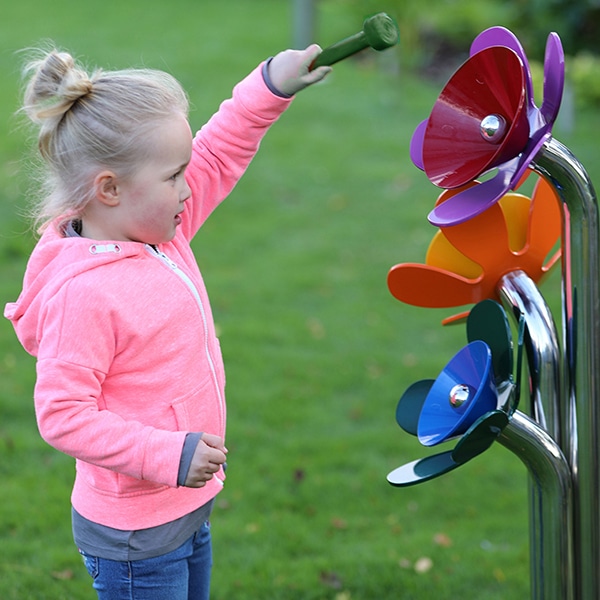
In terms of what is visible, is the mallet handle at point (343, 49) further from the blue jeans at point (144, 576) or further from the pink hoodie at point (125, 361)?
the blue jeans at point (144, 576)

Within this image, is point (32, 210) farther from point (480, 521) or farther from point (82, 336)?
point (480, 521)

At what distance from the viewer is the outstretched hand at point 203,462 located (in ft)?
4.70

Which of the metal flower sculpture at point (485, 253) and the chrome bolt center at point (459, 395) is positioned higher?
the metal flower sculpture at point (485, 253)

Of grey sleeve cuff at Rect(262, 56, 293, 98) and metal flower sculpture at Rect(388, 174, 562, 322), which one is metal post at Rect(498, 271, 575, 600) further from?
grey sleeve cuff at Rect(262, 56, 293, 98)

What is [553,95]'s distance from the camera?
134 centimetres

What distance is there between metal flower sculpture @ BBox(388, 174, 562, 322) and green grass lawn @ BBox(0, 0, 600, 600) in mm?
530

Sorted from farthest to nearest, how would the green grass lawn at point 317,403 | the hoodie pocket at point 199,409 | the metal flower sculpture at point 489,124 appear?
the green grass lawn at point 317,403, the hoodie pocket at point 199,409, the metal flower sculpture at point 489,124

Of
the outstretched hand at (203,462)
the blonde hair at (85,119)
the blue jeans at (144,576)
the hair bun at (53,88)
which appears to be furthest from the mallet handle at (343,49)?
the blue jeans at (144,576)

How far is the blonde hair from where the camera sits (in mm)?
1455

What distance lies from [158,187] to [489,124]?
550 millimetres

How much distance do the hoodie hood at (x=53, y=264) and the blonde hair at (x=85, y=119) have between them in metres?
0.06

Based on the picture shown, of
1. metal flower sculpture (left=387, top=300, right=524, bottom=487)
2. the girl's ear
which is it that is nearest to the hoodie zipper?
the girl's ear

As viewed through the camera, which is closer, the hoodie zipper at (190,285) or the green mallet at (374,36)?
the green mallet at (374,36)

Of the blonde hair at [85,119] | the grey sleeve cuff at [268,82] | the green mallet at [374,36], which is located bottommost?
the blonde hair at [85,119]
